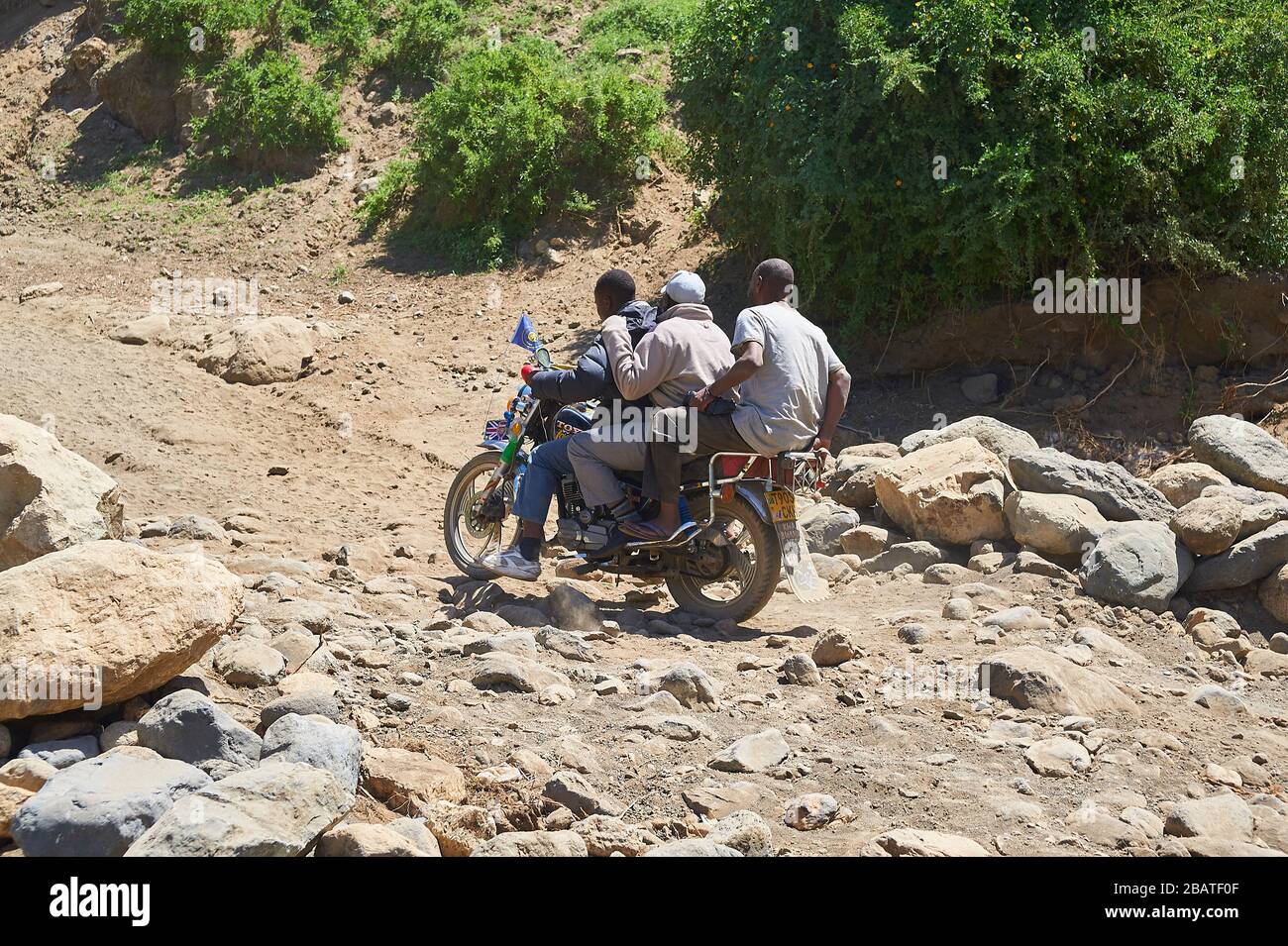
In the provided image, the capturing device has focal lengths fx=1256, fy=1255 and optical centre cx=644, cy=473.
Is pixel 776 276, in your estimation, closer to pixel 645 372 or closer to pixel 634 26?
pixel 645 372

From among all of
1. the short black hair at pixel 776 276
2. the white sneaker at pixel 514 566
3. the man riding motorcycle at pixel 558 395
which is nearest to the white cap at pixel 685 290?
the man riding motorcycle at pixel 558 395

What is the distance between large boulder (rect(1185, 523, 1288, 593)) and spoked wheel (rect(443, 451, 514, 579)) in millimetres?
4060

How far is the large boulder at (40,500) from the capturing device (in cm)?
518

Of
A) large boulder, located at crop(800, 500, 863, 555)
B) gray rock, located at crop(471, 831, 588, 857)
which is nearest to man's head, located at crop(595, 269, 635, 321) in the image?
large boulder, located at crop(800, 500, 863, 555)

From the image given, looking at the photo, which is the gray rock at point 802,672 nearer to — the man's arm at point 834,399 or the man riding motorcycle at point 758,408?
the man riding motorcycle at point 758,408

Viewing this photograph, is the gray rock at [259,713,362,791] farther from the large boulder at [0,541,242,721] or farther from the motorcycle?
the motorcycle

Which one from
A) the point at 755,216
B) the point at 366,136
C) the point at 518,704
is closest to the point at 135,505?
the point at 518,704

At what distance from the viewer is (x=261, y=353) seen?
1114 cm

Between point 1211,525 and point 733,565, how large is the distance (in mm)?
2877

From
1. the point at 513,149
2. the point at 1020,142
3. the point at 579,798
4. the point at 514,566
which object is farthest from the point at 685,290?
the point at 513,149

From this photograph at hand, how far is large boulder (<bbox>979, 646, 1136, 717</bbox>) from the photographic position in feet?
17.7

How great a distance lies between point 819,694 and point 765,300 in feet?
7.09

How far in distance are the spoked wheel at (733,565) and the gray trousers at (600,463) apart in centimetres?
50

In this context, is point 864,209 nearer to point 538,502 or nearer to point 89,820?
point 538,502
